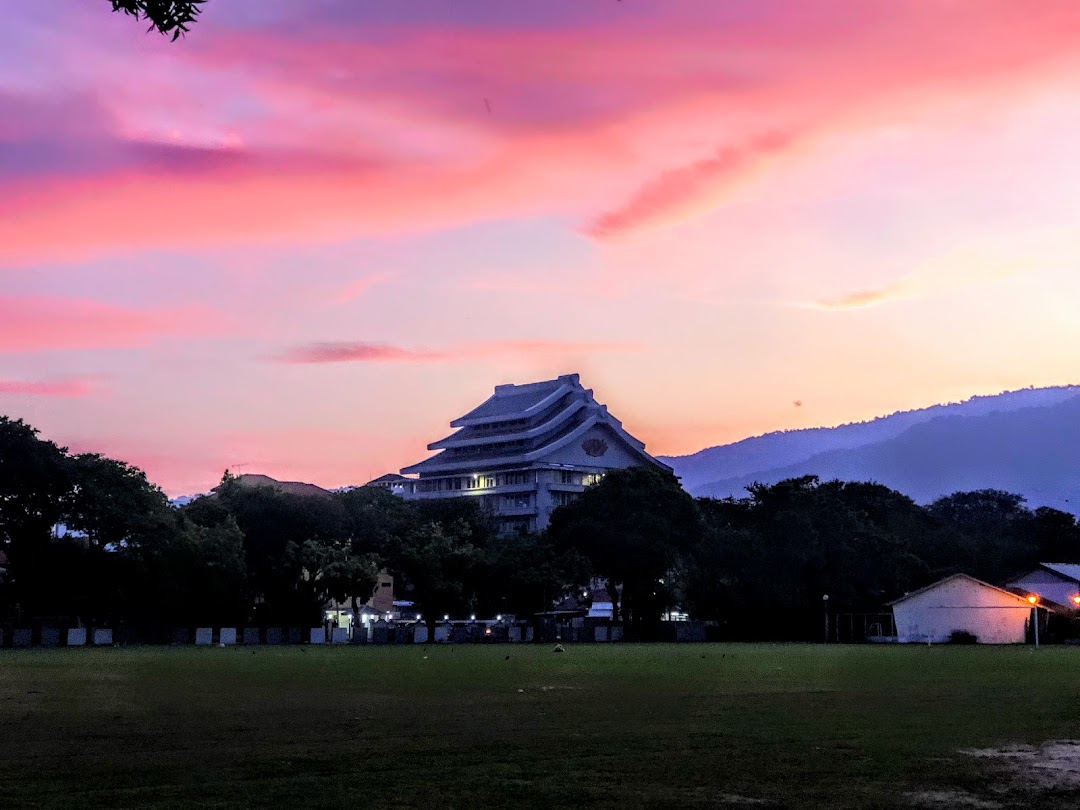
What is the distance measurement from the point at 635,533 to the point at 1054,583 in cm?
3205

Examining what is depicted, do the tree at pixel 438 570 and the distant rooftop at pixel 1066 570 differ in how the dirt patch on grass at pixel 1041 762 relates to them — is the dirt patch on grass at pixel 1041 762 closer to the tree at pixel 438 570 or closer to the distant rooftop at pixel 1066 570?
the tree at pixel 438 570

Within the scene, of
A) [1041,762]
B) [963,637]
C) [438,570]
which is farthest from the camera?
[438,570]

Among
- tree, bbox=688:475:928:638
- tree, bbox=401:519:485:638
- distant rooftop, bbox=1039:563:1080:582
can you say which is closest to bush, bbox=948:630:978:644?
tree, bbox=688:475:928:638

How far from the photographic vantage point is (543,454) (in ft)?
614

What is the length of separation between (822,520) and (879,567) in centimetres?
515

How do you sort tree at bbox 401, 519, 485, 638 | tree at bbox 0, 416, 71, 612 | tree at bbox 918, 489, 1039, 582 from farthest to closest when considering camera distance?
tree at bbox 918, 489, 1039, 582 → tree at bbox 401, 519, 485, 638 → tree at bbox 0, 416, 71, 612

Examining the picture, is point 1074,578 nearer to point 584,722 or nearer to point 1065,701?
point 1065,701

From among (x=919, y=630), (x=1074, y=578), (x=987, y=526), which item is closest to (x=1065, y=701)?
(x=919, y=630)

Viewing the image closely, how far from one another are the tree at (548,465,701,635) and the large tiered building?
78.8m

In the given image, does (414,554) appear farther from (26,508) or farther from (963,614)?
(963,614)

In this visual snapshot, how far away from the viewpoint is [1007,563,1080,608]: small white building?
97562 millimetres

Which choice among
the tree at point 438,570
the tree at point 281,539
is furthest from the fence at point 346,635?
the tree at point 281,539

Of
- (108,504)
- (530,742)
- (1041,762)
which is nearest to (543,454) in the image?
(108,504)

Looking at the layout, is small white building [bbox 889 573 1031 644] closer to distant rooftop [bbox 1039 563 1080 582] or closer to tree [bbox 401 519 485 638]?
distant rooftop [bbox 1039 563 1080 582]
